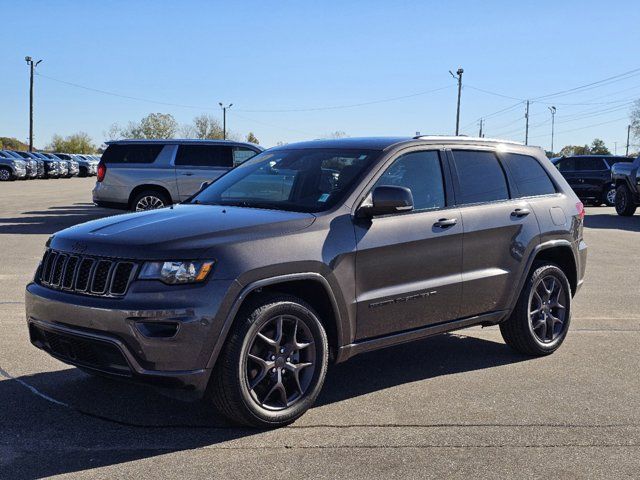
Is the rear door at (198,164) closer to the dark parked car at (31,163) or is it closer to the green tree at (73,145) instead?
the dark parked car at (31,163)

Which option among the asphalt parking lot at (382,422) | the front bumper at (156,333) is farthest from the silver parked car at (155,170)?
the front bumper at (156,333)

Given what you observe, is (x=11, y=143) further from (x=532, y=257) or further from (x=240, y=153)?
(x=532, y=257)

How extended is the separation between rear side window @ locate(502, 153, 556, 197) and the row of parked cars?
35877 millimetres

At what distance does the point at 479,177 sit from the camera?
19.5 feet

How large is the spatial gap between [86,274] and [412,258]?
2101 millimetres

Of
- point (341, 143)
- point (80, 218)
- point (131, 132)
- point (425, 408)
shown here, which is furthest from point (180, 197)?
point (131, 132)

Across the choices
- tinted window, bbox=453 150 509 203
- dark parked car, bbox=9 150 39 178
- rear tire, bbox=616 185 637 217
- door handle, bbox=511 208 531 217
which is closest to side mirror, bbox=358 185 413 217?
tinted window, bbox=453 150 509 203

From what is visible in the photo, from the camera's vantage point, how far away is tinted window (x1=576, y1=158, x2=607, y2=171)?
86.5 feet

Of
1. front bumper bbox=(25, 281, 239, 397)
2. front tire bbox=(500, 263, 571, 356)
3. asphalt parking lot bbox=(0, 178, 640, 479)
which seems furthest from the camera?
front tire bbox=(500, 263, 571, 356)

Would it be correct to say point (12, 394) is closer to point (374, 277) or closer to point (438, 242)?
point (374, 277)

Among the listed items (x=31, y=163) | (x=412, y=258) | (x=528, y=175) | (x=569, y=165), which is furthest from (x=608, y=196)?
(x=31, y=163)

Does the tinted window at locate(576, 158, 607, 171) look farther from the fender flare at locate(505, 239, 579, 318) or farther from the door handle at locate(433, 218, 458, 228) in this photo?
the door handle at locate(433, 218, 458, 228)

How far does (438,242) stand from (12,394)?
303 centimetres

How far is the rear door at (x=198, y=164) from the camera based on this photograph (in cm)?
1664
